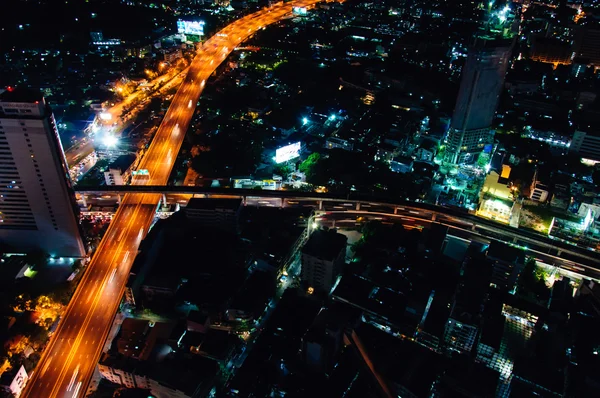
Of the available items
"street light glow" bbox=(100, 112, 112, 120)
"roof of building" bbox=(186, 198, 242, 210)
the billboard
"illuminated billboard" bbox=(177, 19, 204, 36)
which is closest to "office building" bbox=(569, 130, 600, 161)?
"roof of building" bbox=(186, 198, 242, 210)

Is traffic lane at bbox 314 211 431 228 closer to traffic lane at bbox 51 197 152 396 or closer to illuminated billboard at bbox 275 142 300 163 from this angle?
illuminated billboard at bbox 275 142 300 163

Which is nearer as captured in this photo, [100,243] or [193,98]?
[100,243]

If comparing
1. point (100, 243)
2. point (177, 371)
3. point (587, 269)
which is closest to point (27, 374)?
point (177, 371)

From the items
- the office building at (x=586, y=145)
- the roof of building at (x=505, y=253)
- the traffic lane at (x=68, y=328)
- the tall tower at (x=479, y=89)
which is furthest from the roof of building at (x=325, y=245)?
the office building at (x=586, y=145)


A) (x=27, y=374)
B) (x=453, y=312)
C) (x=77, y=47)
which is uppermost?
(x=77, y=47)

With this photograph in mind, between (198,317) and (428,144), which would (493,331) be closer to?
(198,317)

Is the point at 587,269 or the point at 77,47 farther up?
the point at 77,47

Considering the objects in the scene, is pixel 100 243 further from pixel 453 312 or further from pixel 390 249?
pixel 453 312

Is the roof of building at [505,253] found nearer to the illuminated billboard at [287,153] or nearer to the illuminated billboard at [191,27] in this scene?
the illuminated billboard at [287,153]
